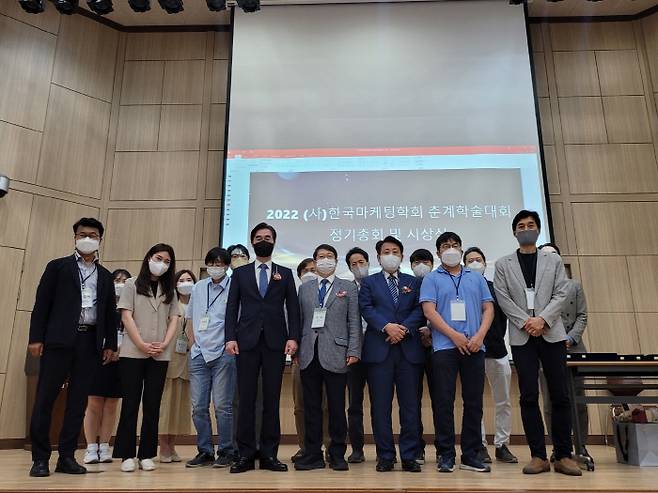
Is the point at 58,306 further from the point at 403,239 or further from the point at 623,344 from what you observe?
the point at 623,344

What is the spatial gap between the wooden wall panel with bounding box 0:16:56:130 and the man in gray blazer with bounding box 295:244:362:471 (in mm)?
4284

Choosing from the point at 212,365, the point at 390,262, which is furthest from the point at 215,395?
the point at 390,262

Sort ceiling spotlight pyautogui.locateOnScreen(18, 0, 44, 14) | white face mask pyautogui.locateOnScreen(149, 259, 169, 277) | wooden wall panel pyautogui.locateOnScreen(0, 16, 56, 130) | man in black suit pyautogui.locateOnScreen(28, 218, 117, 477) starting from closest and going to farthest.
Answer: man in black suit pyautogui.locateOnScreen(28, 218, 117, 477)
white face mask pyautogui.locateOnScreen(149, 259, 169, 277)
ceiling spotlight pyautogui.locateOnScreen(18, 0, 44, 14)
wooden wall panel pyautogui.locateOnScreen(0, 16, 56, 130)

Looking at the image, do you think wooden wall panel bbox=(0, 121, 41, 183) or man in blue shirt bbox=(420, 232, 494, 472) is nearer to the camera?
man in blue shirt bbox=(420, 232, 494, 472)

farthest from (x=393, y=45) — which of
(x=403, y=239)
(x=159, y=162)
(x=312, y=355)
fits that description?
(x=312, y=355)

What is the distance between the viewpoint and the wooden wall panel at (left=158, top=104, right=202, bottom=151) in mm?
5922

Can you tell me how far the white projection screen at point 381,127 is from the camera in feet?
16.9

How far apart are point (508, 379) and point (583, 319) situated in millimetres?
626

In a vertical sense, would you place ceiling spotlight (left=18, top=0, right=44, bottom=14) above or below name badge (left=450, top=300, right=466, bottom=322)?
above

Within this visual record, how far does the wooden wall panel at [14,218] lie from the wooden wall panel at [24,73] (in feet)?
2.61

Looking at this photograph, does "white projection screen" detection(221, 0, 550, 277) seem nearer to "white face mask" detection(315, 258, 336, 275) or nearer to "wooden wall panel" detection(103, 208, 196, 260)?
"wooden wall panel" detection(103, 208, 196, 260)

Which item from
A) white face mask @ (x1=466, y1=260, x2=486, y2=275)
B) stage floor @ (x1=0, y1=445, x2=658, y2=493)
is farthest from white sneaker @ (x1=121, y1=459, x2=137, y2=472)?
white face mask @ (x1=466, y1=260, x2=486, y2=275)

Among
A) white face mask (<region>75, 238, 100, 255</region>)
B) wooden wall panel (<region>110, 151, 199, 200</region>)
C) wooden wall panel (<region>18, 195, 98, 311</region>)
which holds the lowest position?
white face mask (<region>75, 238, 100, 255</region>)

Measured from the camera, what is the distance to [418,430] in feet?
8.93
